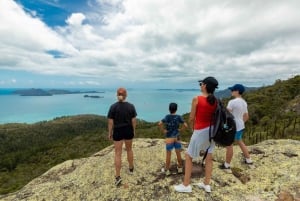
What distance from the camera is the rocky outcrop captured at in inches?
215

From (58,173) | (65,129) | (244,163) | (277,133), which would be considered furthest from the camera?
(65,129)

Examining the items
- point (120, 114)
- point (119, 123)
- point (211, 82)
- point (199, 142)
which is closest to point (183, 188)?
point (199, 142)

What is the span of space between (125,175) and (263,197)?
3.53 m

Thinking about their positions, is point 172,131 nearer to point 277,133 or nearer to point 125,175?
point 125,175

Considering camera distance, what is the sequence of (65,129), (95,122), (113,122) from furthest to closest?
1. (95,122)
2. (65,129)
3. (113,122)

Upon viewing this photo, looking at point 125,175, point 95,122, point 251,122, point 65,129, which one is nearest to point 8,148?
point 65,129

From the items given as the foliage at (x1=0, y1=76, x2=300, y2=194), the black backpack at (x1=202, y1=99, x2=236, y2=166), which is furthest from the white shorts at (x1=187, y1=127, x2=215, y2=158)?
the foliage at (x1=0, y1=76, x2=300, y2=194)

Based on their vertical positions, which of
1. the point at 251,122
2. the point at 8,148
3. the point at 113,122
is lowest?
the point at 8,148

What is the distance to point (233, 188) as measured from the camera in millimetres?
5688

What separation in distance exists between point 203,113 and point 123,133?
7.45ft

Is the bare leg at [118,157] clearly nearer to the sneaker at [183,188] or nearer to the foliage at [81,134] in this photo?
the sneaker at [183,188]

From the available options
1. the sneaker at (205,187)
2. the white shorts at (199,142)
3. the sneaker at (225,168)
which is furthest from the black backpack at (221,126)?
the sneaker at (225,168)

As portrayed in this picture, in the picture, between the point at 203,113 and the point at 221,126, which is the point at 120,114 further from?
the point at 221,126

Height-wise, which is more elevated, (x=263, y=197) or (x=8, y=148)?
(x=263, y=197)
